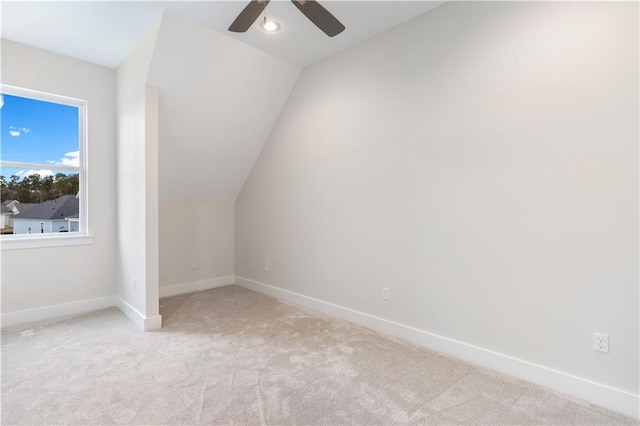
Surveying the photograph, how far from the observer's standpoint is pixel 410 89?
288 cm


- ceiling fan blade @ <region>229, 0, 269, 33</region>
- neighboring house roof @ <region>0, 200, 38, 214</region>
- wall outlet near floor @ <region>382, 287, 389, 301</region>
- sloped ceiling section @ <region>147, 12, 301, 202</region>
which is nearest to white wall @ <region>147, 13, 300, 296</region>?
sloped ceiling section @ <region>147, 12, 301, 202</region>

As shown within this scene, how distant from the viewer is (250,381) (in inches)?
88.8

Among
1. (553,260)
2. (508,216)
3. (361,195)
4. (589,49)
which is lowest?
(553,260)

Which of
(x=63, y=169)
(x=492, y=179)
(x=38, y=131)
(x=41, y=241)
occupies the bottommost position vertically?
(x=41, y=241)

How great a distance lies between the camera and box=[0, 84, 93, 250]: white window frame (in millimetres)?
3312

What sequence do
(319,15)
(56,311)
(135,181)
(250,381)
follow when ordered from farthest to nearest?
(56,311), (135,181), (250,381), (319,15)

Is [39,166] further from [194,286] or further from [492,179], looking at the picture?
[492,179]

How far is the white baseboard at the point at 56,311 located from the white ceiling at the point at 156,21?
269 cm

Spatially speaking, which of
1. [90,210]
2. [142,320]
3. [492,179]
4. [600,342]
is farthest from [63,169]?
[600,342]

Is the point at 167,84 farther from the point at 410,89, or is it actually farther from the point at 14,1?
the point at 410,89

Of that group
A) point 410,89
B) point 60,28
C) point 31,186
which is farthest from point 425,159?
point 31,186

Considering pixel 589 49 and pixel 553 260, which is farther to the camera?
pixel 553 260

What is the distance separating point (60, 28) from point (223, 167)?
2048 millimetres

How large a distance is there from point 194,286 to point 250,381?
2.61 metres
